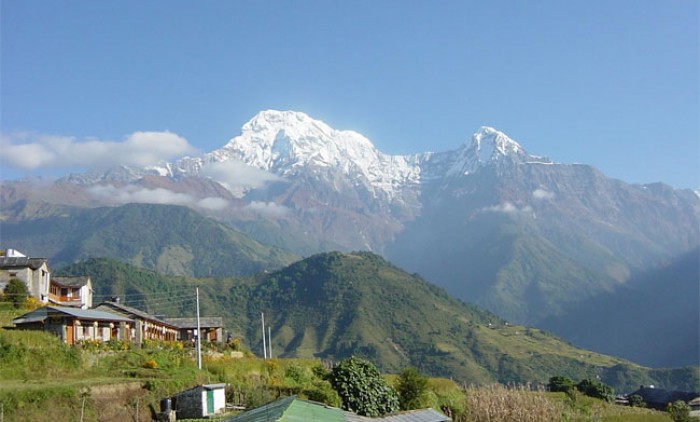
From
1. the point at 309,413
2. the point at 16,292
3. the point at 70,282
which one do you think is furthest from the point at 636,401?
the point at 309,413

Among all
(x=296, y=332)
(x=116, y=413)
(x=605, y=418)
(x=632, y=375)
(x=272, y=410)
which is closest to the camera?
(x=272, y=410)

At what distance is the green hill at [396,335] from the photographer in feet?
534

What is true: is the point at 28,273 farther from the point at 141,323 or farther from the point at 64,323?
the point at 64,323

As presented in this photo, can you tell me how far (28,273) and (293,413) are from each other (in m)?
41.0

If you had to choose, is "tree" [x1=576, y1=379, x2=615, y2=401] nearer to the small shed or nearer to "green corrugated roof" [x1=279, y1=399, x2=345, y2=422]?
the small shed

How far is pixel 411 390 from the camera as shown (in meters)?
47.1

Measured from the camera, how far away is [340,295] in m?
198

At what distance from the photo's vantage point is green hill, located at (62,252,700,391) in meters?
163

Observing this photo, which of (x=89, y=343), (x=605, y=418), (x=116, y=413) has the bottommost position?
(x=605, y=418)

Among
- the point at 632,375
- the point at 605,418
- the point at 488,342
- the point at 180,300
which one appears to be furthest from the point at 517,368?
the point at 605,418

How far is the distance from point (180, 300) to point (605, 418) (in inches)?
5411

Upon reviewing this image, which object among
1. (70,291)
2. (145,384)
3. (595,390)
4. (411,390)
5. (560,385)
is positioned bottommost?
(595,390)

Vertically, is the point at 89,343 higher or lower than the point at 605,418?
higher

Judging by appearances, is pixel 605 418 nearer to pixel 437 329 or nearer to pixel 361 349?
pixel 361 349
